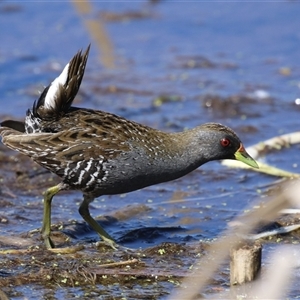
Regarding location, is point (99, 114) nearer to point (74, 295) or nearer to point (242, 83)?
point (74, 295)

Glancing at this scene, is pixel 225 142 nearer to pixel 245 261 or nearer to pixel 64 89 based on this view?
pixel 64 89

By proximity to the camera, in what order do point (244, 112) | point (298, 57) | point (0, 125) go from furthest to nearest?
point (298, 57) < point (244, 112) < point (0, 125)

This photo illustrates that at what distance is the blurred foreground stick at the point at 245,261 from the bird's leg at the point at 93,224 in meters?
1.56

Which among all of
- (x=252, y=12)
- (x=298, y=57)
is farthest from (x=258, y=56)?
(x=252, y=12)

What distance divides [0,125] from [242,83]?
227 inches

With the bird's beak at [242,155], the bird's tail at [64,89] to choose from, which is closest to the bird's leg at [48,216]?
the bird's tail at [64,89]

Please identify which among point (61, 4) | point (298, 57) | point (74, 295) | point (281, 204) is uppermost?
point (61, 4)

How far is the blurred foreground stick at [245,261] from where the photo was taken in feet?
18.4

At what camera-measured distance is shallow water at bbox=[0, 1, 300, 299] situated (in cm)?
809

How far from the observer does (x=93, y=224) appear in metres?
7.33

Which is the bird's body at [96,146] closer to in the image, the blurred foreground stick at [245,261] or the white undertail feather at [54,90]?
the white undertail feather at [54,90]

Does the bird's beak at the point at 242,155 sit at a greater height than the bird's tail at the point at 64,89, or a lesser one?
lesser

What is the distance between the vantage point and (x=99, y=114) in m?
7.15

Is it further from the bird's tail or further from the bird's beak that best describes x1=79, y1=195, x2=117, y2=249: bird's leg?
the bird's beak
